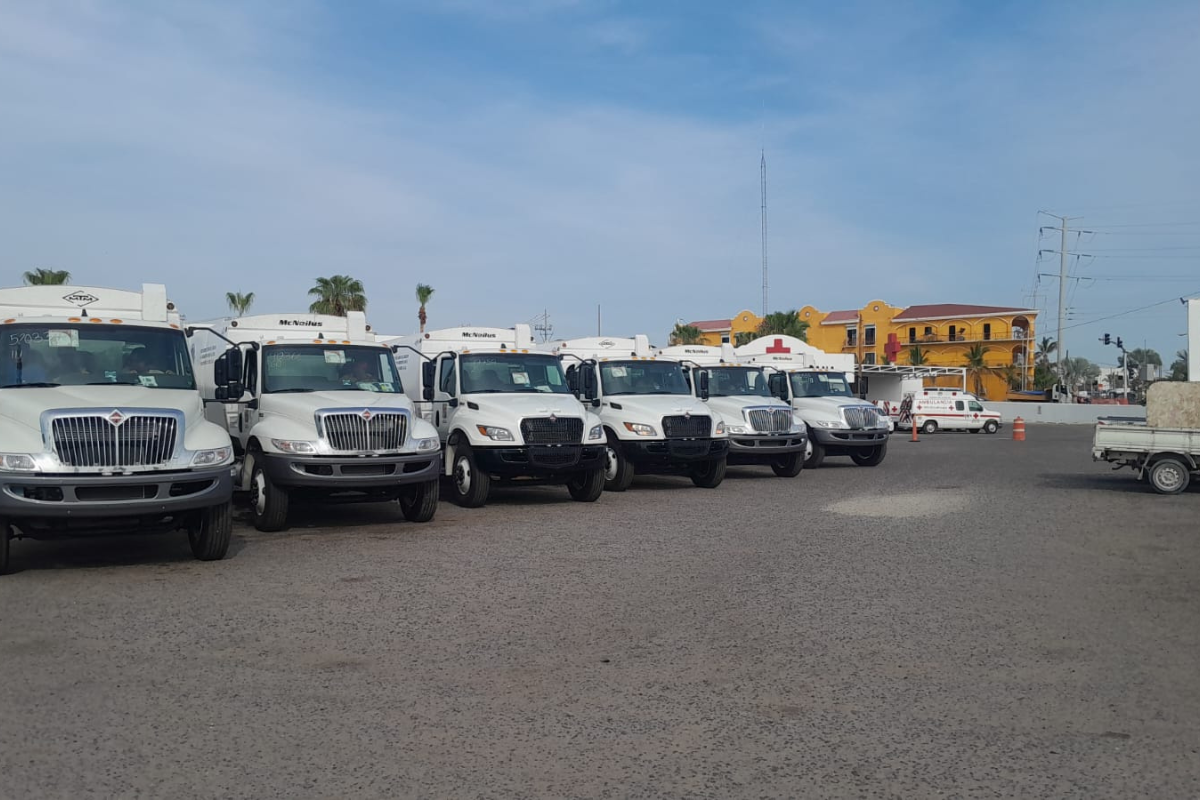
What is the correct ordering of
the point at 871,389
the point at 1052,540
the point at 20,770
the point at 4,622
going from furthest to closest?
the point at 871,389 < the point at 1052,540 < the point at 4,622 < the point at 20,770

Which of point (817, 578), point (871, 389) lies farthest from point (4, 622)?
point (871, 389)

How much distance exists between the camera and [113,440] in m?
8.90

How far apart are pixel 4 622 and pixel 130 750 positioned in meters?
3.20

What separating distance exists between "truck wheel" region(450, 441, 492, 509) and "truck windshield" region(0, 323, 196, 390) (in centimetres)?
430

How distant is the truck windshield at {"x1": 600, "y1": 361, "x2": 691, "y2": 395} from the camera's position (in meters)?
17.7

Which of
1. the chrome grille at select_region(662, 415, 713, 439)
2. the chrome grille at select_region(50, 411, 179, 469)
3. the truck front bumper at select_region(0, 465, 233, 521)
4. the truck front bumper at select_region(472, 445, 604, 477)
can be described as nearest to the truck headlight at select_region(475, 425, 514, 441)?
the truck front bumper at select_region(472, 445, 604, 477)

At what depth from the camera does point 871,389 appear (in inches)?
2071

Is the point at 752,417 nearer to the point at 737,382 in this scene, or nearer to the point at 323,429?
the point at 737,382

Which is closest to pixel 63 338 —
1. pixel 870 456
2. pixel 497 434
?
pixel 497 434

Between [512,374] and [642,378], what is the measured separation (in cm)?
343

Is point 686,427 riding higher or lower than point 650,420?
lower

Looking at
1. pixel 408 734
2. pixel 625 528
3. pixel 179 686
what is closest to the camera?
pixel 408 734

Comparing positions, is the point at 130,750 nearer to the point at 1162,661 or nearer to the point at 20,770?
A: the point at 20,770

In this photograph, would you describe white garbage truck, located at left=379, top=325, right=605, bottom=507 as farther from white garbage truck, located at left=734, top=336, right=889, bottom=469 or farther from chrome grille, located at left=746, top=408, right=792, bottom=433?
white garbage truck, located at left=734, top=336, right=889, bottom=469
